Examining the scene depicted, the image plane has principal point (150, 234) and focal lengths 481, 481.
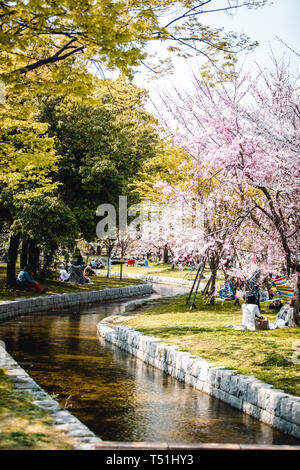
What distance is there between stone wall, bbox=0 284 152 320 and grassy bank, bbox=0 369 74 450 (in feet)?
30.9

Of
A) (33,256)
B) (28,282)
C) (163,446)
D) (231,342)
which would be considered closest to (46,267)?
(33,256)

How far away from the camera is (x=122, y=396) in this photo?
780cm

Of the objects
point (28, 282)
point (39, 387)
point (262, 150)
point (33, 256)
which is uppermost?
point (262, 150)

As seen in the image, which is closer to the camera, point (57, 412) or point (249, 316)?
point (57, 412)

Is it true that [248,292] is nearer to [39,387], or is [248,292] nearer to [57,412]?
[39,387]

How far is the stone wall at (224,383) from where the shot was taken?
630cm

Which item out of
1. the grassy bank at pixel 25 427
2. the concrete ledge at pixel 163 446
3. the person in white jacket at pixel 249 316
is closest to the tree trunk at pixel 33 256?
the person in white jacket at pixel 249 316

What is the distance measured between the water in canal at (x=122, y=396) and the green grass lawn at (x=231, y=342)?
823 mm

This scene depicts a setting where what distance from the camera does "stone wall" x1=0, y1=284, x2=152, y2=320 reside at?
15.8m

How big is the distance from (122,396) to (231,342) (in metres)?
3.13

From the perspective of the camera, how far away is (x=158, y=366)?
9828 mm

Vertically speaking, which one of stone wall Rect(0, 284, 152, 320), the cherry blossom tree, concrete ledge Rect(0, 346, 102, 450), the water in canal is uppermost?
the cherry blossom tree

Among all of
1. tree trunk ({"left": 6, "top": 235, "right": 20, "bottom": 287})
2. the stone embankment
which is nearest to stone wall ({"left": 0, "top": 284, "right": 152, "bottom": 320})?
the stone embankment

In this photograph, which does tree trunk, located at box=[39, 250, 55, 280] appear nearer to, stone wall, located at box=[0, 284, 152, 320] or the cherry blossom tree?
stone wall, located at box=[0, 284, 152, 320]
